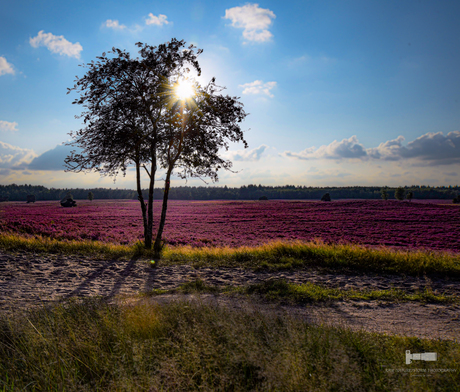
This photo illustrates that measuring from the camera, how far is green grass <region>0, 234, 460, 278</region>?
987 centimetres

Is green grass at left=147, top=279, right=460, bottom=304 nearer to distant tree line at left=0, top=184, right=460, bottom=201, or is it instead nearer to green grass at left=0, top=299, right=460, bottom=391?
green grass at left=0, top=299, right=460, bottom=391

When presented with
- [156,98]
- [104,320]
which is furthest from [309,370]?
[156,98]

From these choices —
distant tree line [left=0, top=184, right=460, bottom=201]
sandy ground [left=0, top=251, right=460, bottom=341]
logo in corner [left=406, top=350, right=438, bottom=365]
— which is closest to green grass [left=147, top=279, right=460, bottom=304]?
sandy ground [left=0, top=251, right=460, bottom=341]

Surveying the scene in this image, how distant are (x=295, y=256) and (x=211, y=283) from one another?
4736 mm

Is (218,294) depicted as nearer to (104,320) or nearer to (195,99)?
(104,320)

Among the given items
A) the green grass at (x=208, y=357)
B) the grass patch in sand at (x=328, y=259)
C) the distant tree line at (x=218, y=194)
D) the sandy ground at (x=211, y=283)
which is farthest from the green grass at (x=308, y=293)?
the distant tree line at (x=218, y=194)

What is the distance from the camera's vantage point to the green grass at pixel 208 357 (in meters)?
3.27

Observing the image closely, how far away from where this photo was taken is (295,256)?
1194 cm

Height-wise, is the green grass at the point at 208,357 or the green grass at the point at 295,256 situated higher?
the green grass at the point at 208,357

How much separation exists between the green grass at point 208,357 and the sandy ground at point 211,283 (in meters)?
1.13

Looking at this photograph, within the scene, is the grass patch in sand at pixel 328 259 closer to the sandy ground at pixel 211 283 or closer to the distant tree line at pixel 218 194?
the sandy ground at pixel 211 283

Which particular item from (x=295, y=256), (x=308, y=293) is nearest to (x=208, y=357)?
(x=308, y=293)

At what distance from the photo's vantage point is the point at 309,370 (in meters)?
3.47

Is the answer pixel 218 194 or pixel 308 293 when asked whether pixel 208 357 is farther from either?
pixel 218 194
